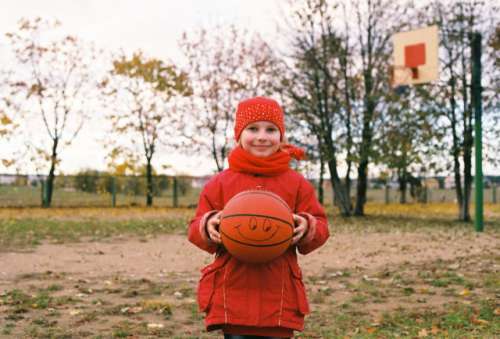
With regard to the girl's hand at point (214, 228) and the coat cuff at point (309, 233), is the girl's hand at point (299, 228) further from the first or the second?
the girl's hand at point (214, 228)

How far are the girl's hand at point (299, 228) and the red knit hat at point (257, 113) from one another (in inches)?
19.8

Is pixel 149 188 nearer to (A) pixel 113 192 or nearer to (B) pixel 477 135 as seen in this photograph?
(A) pixel 113 192

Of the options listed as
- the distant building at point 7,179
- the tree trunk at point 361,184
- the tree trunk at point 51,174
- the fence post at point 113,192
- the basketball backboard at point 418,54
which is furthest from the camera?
the fence post at point 113,192

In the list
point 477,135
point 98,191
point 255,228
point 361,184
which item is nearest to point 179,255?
point 477,135

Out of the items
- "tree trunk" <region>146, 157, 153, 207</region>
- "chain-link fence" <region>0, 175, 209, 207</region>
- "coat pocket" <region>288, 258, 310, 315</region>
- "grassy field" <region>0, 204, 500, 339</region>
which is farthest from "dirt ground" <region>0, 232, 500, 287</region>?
"tree trunk" <region>146, 157, 153, 207</region>

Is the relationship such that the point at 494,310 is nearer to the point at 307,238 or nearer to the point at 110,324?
the point at 110,324

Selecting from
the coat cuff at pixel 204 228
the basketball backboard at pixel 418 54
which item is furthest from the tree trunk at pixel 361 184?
the coat cuff at pixel 204 228

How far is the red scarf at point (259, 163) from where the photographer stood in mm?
3205

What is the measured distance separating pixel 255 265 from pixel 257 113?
77 cm

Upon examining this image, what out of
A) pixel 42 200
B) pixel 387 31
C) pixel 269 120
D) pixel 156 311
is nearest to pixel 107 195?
pixel 42 200

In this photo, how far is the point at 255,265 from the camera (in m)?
3.11

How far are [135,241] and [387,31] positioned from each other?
568 inches

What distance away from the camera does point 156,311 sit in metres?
6.65

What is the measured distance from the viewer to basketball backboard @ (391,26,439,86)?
56.3 feet
